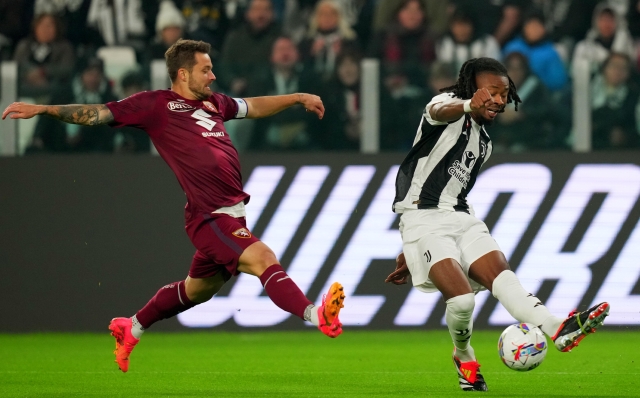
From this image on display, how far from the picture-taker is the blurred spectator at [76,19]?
42.5 ft

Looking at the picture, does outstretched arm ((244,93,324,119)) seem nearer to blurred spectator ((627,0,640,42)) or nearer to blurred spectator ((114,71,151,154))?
blurred spectator ((114,71,151,154))

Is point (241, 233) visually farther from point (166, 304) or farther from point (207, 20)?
point (207, 20)

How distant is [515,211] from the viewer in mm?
10914

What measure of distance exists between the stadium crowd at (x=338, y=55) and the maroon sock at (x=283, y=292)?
182 inches

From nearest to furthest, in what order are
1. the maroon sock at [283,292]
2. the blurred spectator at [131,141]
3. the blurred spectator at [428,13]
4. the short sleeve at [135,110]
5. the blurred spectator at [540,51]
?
the maroon sock at [283,292], the short sleeve at [135,110], the blurred spectator at [540,51], the blurred spectator at [131,141], the blurred spectator at [428,13]

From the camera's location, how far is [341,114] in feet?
36.1

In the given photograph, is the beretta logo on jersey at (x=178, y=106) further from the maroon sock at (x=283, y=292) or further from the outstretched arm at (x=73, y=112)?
the maroon sock at (x=283, y=292)

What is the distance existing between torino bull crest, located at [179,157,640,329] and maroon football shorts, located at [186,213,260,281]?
3974 mm

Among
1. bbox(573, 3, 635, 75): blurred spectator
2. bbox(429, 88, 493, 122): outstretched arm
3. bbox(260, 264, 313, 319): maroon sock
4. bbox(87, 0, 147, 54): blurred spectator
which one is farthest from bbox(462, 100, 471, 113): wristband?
bbox(87, 0, 147, 54): blurred spectator

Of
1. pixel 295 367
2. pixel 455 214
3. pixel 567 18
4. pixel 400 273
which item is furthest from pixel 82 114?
pixel 567 18

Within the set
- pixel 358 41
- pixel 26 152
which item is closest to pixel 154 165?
pixel 26 152

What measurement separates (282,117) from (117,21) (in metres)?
3.23

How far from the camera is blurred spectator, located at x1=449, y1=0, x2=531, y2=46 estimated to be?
1256 cm

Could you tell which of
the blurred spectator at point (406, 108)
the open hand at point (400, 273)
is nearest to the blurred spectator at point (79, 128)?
the blurred spectator at point (406, 108)
